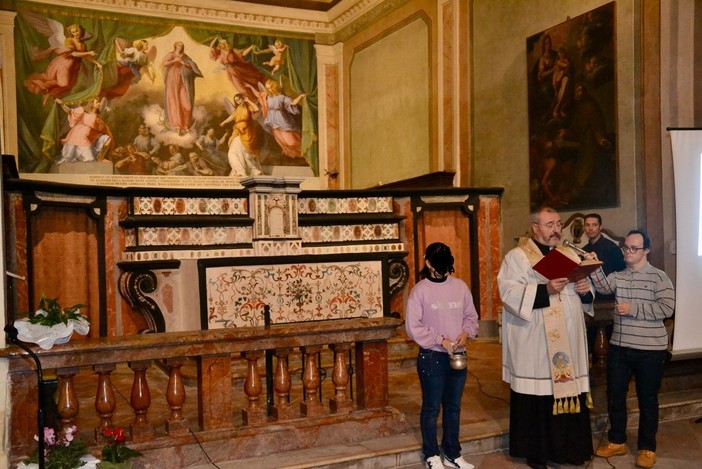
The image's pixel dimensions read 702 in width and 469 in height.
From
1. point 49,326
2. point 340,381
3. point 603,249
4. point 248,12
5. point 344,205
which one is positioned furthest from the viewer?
point 248,12

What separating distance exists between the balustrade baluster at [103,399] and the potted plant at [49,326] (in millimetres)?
254

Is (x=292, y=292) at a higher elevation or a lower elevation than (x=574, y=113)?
lower

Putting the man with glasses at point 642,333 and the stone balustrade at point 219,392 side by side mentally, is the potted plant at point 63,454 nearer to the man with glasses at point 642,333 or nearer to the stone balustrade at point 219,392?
the stone balustrade at point 219,392

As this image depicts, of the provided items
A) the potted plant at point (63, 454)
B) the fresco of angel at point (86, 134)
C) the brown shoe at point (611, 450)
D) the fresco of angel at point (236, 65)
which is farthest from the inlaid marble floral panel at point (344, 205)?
the fresco of angel at point (236, 65)

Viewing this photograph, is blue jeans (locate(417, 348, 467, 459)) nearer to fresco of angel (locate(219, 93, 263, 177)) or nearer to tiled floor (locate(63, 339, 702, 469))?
tiled floor (locate(63, 339, 702, 469))

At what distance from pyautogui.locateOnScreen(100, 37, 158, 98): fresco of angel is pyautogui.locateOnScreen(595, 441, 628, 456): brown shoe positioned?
1015 cm

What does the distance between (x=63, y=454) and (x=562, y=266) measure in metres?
3.10

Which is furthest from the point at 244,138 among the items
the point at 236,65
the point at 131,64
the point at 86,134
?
the point at 86,134

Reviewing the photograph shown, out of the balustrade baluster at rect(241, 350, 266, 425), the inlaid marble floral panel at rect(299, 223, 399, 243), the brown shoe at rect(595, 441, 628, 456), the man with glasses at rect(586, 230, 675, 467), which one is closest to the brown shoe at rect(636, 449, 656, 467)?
the man with glasses at rect(586, 230, 675, 467)

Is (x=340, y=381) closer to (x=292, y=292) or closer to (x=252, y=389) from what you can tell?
(x=252, y=389)

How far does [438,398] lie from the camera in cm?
434

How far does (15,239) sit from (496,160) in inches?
241

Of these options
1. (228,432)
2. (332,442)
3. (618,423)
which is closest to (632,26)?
(618,423)

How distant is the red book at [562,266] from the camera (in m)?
4.26
